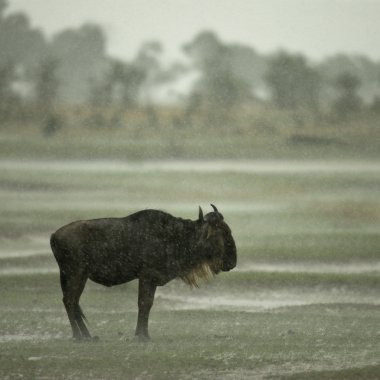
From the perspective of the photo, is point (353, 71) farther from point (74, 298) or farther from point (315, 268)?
point (74, 298)

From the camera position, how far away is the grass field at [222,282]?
12.1m

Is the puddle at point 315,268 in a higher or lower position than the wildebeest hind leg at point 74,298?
lower

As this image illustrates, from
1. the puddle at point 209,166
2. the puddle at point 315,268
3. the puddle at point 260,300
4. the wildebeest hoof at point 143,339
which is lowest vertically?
the puddle at point 260,300

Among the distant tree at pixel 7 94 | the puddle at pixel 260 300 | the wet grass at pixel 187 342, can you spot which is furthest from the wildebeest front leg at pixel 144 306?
the distant tree at pixel 7 94

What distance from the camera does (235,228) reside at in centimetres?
2609

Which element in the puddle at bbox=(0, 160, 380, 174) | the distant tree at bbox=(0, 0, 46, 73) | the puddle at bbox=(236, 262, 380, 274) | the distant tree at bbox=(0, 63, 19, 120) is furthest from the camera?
the distant tree at bbox=(0, 0, 46, 73)

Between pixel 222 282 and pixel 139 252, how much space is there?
20.1 ft

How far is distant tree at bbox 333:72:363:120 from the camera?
3459 centimetres

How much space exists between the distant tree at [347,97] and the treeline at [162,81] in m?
0.03

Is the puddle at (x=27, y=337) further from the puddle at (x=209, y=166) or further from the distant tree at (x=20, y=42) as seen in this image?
the distant tree at (x=20, y=42)

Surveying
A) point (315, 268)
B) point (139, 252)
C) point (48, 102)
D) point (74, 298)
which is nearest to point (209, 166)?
point (48, 102)

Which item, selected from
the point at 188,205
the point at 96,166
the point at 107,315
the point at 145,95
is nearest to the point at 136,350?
the point at 107,315

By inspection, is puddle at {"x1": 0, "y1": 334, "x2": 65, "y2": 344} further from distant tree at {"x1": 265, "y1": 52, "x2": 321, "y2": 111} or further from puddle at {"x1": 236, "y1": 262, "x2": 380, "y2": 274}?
distant tree at {"x1": 265, "y1": 52, "x2": 321, "y2": 111}

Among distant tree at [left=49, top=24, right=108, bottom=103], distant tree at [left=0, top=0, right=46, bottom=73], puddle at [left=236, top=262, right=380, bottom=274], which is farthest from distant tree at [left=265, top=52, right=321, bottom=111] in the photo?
puddle at [left=236, top=262, right=380, bottom=274]
